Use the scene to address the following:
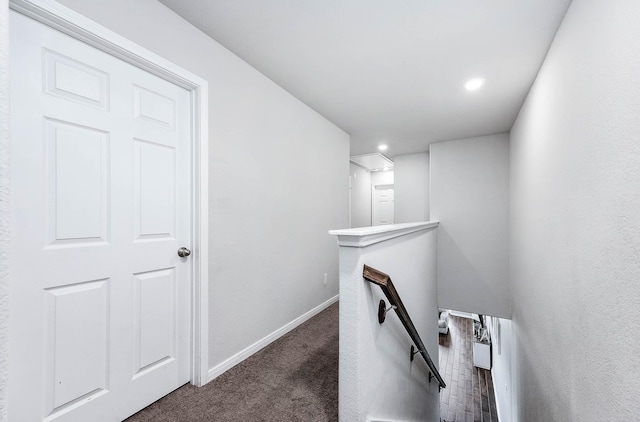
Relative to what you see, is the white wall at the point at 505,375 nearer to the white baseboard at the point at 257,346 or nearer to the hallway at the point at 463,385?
the hallway at the point at 463,385

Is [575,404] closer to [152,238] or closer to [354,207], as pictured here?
[152,238]

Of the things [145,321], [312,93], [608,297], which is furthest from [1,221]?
[312,93]

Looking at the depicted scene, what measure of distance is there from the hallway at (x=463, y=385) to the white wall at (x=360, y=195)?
353 centimetres

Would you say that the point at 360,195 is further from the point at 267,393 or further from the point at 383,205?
the point at 267,393

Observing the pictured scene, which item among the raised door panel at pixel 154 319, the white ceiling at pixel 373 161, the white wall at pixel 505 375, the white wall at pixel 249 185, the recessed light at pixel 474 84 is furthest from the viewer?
the white ceiling at pixel 373 161

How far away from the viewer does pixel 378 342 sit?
1551mm

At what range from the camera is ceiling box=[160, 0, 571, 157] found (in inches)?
59.9

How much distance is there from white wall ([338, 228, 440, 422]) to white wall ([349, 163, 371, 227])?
2.77m

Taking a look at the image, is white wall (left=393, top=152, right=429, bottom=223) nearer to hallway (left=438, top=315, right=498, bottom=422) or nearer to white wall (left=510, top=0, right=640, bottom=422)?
white wall (left=510, top=0, right=640, bottom=422)

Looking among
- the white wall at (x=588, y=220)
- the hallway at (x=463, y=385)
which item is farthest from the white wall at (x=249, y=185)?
the hallway at (x=463, y=385)

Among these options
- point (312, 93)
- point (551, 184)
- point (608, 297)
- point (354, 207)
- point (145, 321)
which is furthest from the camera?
point (354, 207)

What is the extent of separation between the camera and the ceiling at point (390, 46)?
4.99 ft

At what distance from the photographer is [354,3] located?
1483 millimetres

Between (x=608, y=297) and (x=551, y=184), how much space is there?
1.00 metres
